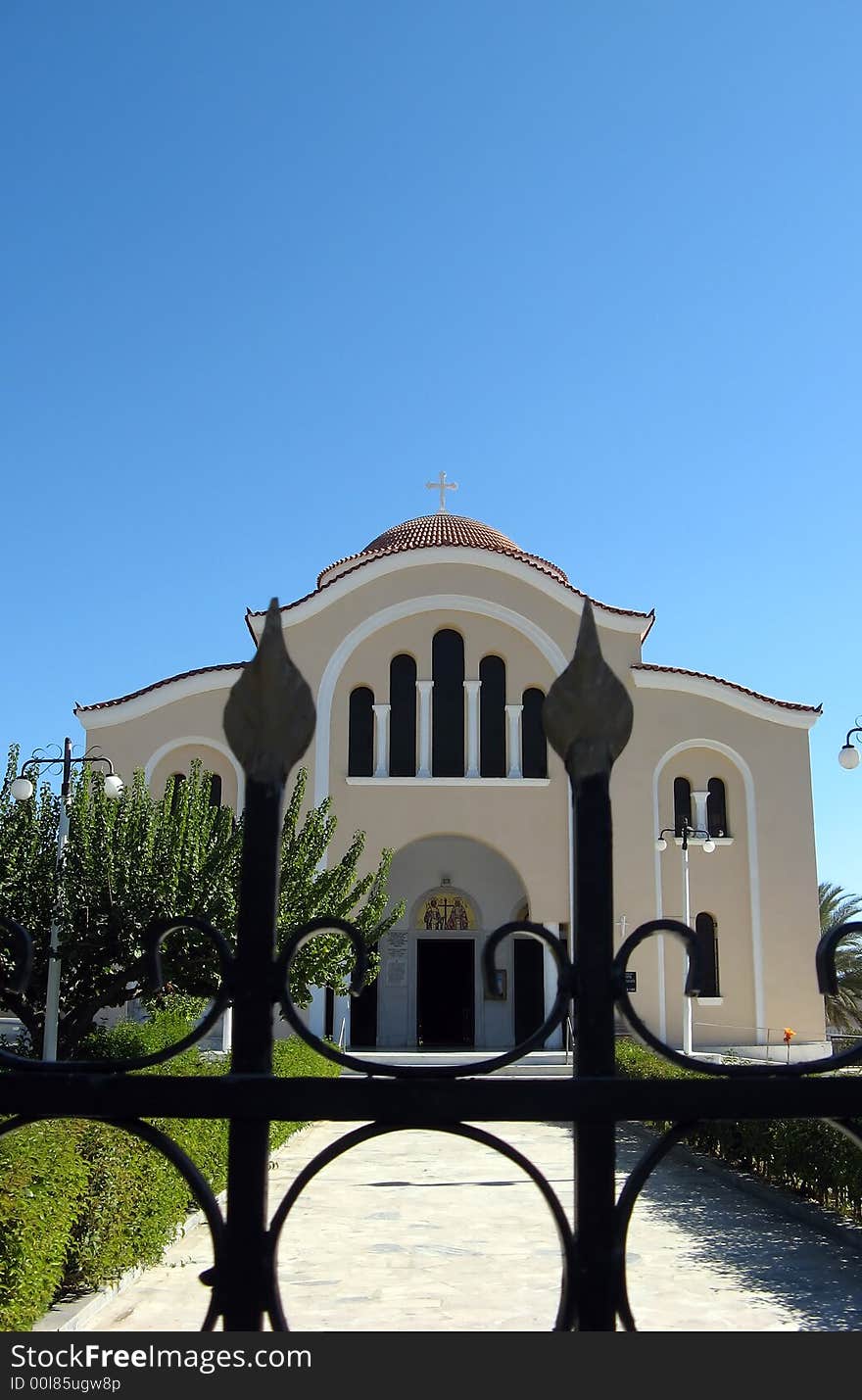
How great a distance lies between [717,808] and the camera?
23734mm

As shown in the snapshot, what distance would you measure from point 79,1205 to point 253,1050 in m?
5.14

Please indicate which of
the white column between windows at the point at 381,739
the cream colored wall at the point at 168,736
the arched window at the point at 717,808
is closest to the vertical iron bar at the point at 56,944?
the cream colored wall at the point at 168,736

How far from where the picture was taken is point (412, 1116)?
56.9 inches

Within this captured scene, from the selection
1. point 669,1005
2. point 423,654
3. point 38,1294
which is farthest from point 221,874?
point 669,1005

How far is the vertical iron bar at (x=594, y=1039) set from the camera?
1462 mm

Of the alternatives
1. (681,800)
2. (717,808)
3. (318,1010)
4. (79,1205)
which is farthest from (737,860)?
(79,1205)

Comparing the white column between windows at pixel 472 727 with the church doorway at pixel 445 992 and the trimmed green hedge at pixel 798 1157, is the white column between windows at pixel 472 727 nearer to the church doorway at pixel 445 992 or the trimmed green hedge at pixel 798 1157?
the church doorway at pixel 445 992

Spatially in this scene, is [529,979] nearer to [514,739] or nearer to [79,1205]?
[514,739]

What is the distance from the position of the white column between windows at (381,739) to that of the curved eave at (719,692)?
5.33 metres

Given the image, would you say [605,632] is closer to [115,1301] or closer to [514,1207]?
[514,1207]

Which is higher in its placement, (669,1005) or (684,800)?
(684,800)

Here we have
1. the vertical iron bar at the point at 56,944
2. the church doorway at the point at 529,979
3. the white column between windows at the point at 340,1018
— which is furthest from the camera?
the church doorway at the point at 529,979

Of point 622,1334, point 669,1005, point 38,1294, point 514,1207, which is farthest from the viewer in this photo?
point 669,1005

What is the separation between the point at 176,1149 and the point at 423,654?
2177 centimetres
